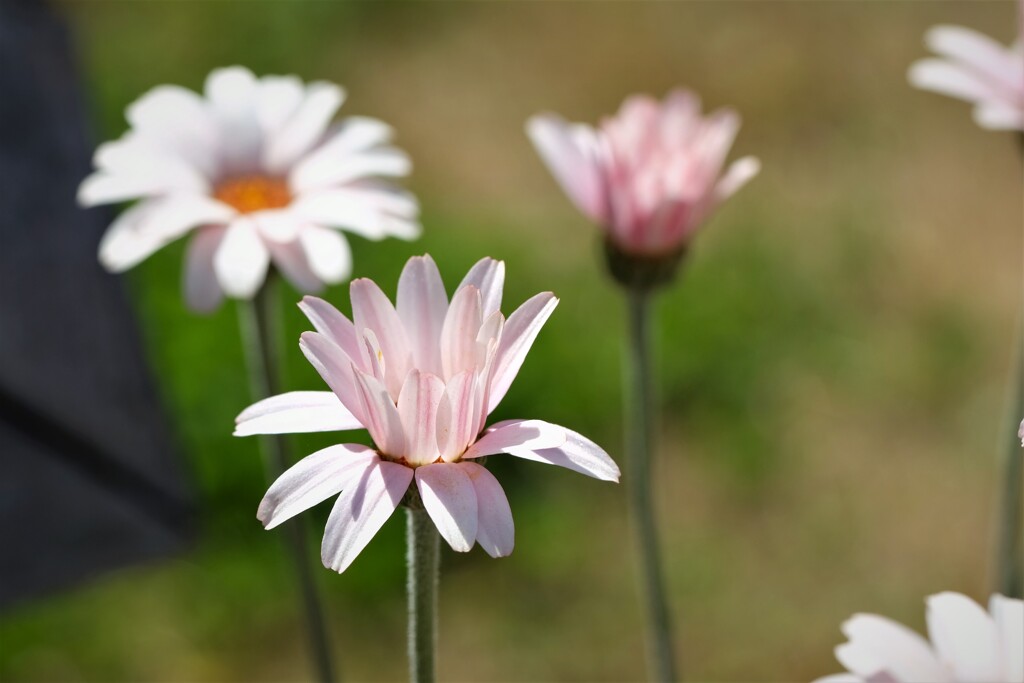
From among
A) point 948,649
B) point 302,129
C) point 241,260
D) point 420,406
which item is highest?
point 302,129

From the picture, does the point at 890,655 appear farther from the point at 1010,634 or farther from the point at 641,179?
the point at 641,179

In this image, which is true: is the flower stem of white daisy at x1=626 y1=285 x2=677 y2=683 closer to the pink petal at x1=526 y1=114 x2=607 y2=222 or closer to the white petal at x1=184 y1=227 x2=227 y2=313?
the pink petal at x1=526 y1=114 x2=607 y2=222

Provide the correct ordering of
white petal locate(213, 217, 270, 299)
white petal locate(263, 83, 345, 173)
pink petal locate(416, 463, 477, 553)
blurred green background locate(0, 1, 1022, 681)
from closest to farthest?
pink petal locate(416, 463, 477, 553) → white petal locate(213, 217, 270, 299) → white petal locate(263, 83, 345, 173) → blurred green background locate(0, 1, 1022, 681)

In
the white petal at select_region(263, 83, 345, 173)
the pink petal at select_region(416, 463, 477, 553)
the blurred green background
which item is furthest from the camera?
the blurred green background

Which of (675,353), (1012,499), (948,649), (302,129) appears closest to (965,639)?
(948,649)

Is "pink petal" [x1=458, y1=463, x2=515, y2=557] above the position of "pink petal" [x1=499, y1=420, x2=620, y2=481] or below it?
below

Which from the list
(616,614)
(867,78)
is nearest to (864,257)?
(867,78)

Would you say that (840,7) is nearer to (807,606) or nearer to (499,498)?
(807,606)

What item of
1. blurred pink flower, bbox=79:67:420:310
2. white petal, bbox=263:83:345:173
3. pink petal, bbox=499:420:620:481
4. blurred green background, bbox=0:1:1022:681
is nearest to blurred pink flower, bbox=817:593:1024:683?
pink petal, bbox=499:420:620:481
